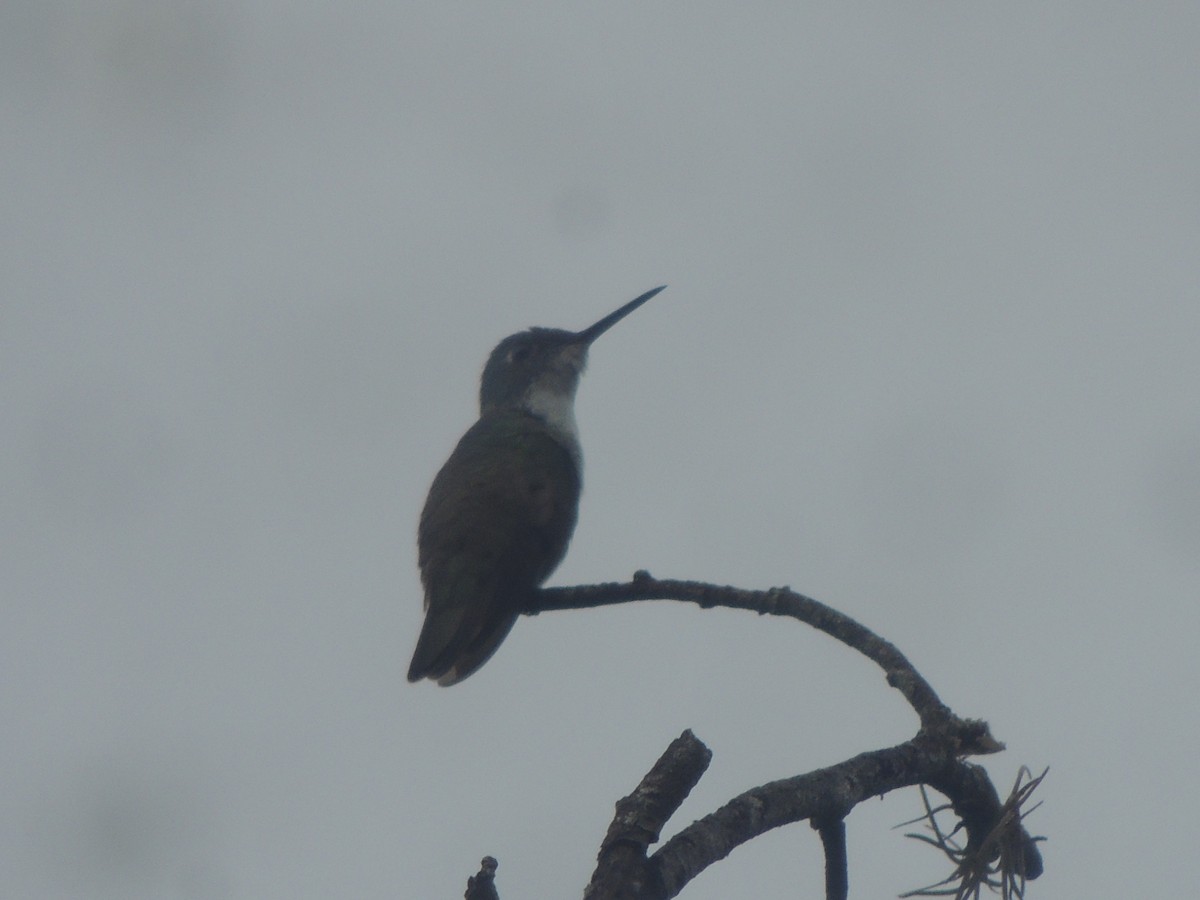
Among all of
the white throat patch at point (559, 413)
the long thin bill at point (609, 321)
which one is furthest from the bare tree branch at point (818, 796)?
the long thin bill at point (609, 321)

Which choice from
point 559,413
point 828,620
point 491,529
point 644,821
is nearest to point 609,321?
point 559,413

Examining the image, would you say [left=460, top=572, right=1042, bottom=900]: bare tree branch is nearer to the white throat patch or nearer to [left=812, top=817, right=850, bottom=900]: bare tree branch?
[left=812, top=817, right=850, bottom=900]: bare tree branch

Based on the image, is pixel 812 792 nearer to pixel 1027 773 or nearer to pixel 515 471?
pixel 1027 773

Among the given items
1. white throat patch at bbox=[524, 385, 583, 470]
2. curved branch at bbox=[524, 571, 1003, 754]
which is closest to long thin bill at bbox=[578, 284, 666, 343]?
white throat patch at bbox=[524, 385, 583, 470]

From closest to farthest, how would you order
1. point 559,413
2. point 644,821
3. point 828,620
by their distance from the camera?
point 644,821, point 828,620, point 559,413

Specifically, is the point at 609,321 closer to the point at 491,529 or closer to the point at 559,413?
the point at 559,413

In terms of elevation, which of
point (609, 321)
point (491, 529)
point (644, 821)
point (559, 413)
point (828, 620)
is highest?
point (609, 321)

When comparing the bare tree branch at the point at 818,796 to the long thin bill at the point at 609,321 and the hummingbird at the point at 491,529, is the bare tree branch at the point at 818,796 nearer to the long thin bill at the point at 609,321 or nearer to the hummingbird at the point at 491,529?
the hummingbird at the point at 491,529

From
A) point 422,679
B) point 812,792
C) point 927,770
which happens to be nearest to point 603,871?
point 812,792
